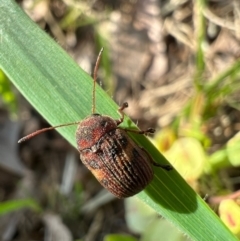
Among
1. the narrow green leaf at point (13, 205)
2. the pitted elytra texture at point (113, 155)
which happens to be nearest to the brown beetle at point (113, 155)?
the pitted elytra texture at point (113, 155)

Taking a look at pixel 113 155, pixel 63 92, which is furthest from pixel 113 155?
pixel 63 92

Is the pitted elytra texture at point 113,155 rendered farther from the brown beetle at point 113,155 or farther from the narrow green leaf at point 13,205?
the narrow green leaf at point 13,205

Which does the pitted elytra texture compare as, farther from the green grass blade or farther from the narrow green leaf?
the narrow green leaf

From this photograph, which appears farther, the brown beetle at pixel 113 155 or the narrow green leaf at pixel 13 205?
the narrow green leaf at pixel 13 205

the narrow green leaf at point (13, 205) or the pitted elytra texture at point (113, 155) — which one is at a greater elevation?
the pitted elytra texture at point (113, 155)

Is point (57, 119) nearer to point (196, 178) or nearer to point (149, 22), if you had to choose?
point (196, 178)

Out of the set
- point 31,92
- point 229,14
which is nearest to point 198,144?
point 31,92

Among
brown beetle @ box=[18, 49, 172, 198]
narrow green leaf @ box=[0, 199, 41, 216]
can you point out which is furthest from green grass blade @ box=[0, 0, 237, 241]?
narrow green leaf @ box=[0, 199, 41, 216]
